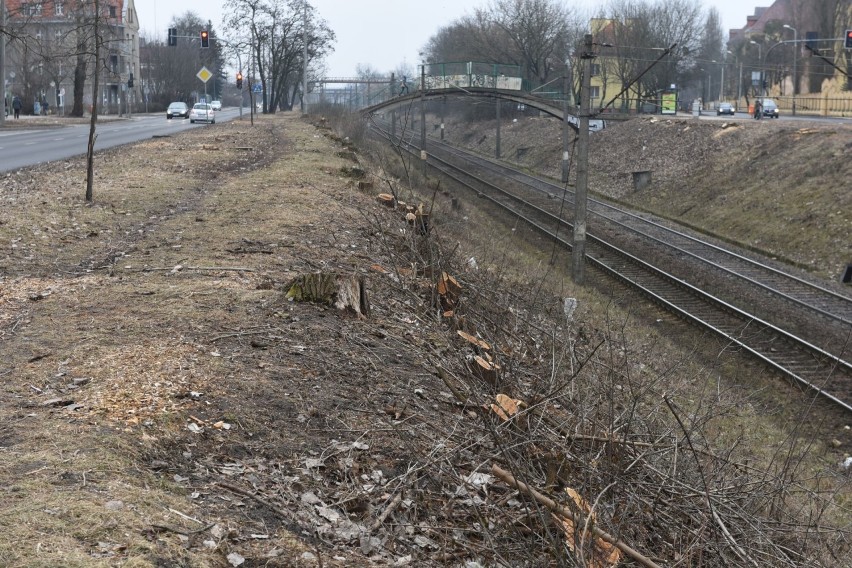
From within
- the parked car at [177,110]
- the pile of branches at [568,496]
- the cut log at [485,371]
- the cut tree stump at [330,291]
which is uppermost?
the parked car at [177,110]

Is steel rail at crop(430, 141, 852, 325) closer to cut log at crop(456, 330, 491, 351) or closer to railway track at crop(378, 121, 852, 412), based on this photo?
railway track at crop(378, 121, 852, 412)

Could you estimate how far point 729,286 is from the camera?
2261 cm

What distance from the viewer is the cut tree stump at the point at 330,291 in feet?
30.5

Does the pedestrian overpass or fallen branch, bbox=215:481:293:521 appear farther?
the pedestrian overpass

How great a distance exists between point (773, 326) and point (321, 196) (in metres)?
8.60

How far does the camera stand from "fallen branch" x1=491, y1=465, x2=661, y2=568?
16.7 feet

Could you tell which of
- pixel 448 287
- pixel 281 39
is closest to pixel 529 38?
pixel 281 39

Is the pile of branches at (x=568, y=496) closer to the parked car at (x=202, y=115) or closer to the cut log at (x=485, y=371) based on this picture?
the cut log at (x=485, y=371)

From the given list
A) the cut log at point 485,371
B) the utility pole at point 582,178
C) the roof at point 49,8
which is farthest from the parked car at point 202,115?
the cut log at point 485,371

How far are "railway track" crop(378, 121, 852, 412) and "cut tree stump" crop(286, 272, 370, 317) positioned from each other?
2.47m

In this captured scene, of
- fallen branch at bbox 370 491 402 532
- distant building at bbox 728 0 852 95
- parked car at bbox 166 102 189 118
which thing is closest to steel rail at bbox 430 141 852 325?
fallen branch at bbox 370 491 402 532

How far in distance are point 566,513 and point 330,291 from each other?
450cm

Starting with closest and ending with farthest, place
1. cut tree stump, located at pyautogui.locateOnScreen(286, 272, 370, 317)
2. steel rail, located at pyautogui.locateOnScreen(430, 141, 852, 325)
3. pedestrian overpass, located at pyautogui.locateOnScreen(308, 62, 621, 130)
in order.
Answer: cut tree stump, located at pyautogui.locateOnScreen(286, 272, 370, 317), steel rail, located at pyautogui.locateOnScreen(430, 141, 852, 325), pedestrian overpass, located at pyautogui.locateOnScreen(308, 62, 621, 130)

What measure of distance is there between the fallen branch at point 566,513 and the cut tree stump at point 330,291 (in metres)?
3.86
